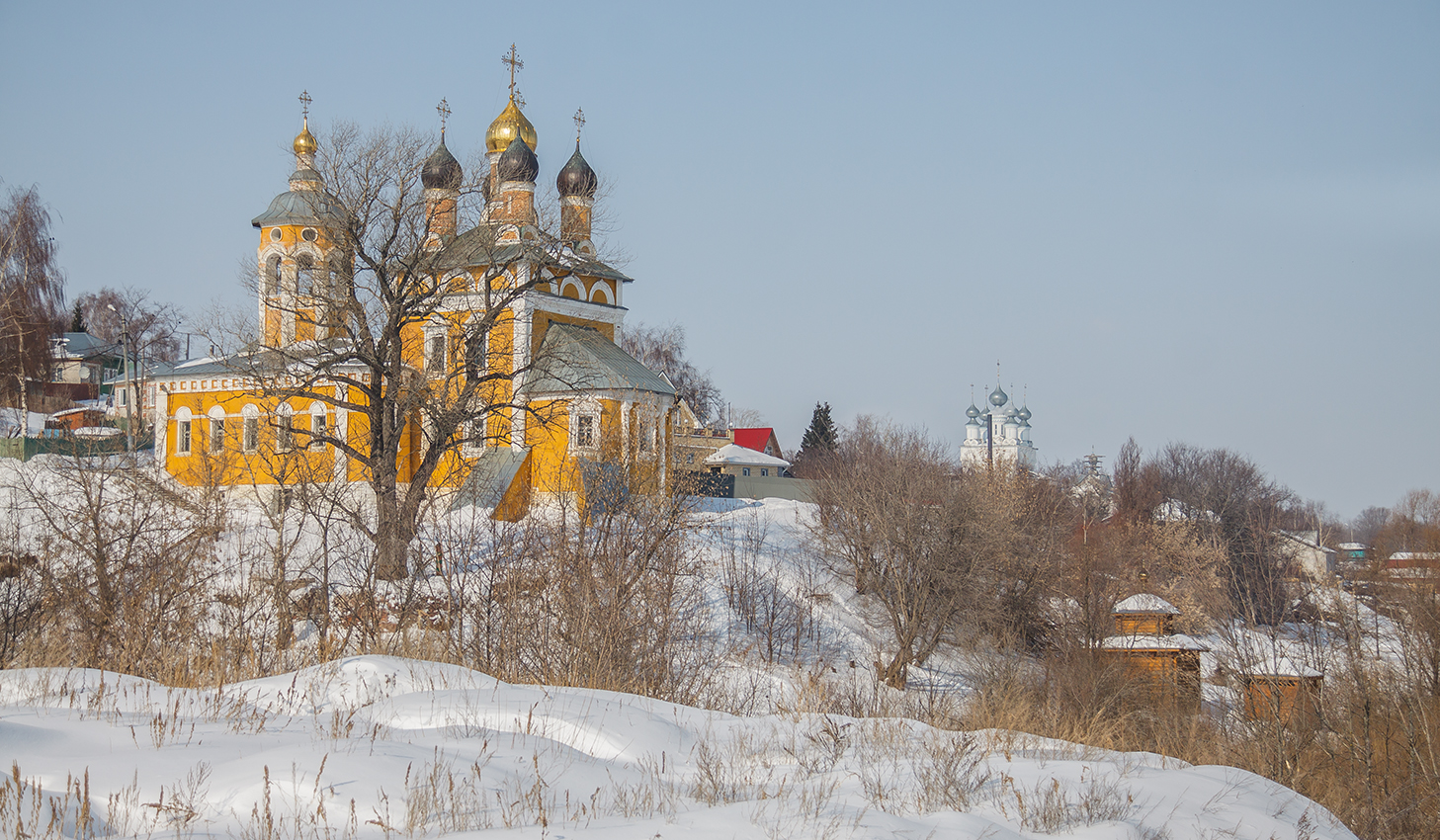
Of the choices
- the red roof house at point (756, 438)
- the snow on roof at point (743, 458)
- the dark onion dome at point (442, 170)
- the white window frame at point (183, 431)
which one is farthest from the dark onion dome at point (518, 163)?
the red roof house at point (756, 438)

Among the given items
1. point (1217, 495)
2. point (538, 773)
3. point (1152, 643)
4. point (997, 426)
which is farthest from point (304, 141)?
point (997, 426)

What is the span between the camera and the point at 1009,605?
89.9 ft

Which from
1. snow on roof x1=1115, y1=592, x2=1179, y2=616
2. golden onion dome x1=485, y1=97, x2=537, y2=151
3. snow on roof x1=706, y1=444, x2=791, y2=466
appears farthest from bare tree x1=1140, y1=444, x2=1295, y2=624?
golden onion dome x1=485, y1=97, x2=537, y2=151

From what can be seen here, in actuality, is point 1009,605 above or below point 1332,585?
below

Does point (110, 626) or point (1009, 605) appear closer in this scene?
point (110, 626)

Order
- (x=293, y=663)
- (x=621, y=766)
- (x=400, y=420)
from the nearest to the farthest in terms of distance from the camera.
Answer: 1. (x=621, y=766)
2. (x=293, y=663)
3. (x=400, y=420)

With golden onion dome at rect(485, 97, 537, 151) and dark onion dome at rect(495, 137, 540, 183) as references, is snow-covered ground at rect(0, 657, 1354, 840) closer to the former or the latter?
dark onion dome at rect(495, 137, 540, 183)

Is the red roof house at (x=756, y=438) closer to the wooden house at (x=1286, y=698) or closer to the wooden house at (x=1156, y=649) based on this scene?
the wooden house at (x=1156, y=649)

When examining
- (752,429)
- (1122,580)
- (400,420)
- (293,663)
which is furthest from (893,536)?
(752,429)

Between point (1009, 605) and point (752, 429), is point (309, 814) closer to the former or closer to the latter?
point (1009, 605)

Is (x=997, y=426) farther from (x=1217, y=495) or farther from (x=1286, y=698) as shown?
(x=1286, y=698)

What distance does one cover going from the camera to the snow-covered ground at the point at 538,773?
14.5 feet

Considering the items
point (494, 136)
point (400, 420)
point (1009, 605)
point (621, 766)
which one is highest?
point (494, 136)

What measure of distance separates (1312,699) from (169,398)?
3102cm
